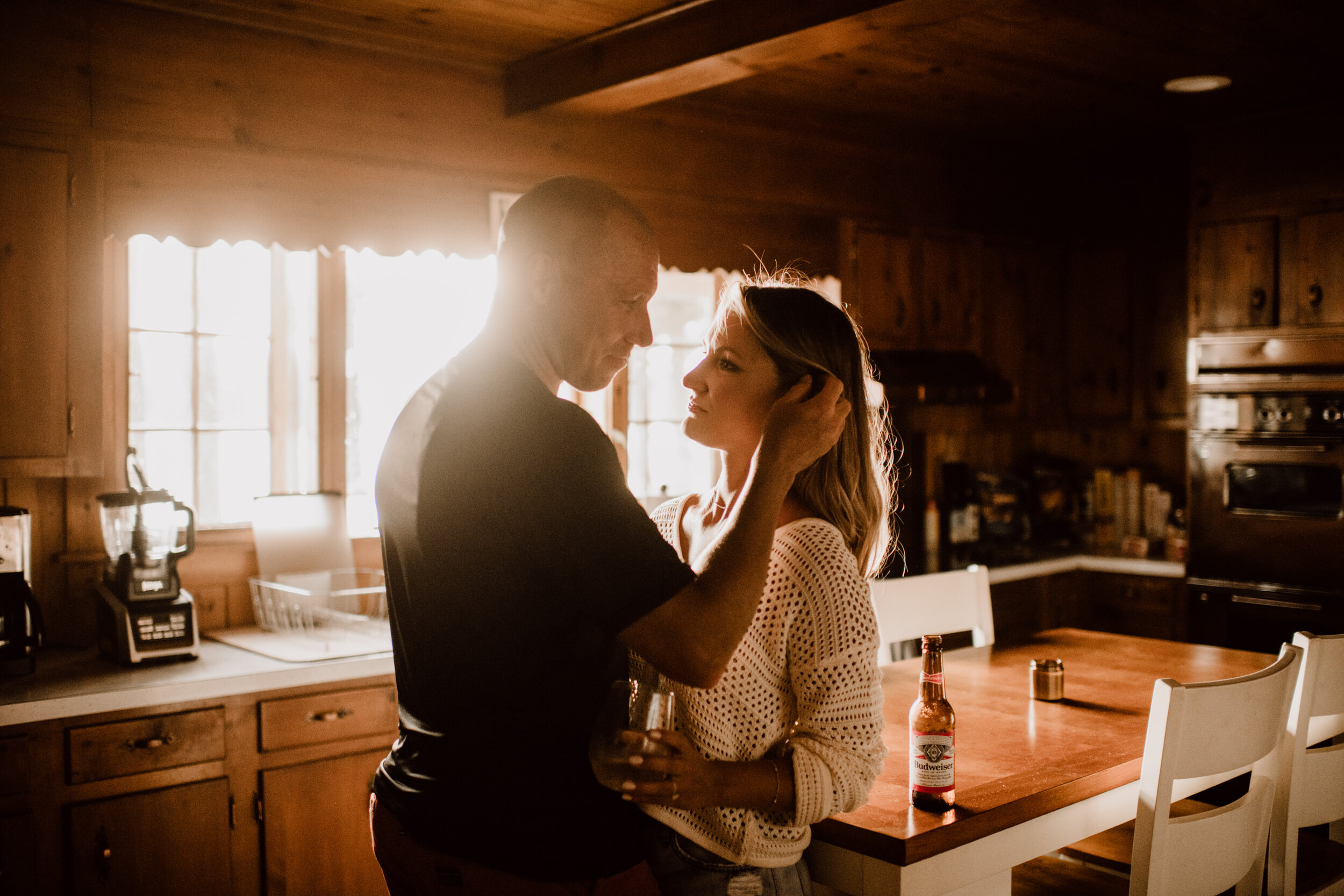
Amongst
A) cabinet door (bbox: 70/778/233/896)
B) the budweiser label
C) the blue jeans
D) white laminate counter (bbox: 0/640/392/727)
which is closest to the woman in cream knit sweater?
the blue jeans

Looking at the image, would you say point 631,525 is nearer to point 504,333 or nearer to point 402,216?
point 504,333

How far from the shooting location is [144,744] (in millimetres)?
2439

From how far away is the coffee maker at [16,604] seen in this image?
8.16 ft

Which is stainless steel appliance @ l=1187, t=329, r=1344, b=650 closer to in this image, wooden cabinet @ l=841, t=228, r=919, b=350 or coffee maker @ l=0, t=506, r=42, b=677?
wooden cabinet @ l=841, t=228, r=919, b=350

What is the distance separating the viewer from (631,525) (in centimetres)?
110

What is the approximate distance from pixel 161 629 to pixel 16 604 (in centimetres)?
31

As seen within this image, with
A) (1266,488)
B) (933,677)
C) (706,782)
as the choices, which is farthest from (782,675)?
(1266,488)

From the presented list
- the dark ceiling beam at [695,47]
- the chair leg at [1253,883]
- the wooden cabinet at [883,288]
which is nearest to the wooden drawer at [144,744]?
the dark ceiling beam at [695,47]

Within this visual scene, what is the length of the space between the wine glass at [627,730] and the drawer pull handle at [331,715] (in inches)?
65.9

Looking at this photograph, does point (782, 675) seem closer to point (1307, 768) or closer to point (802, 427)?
point (802, 427)

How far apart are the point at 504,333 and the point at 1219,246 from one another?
3798mm

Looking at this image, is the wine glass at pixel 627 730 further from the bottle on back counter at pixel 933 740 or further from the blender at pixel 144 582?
the blender at pixel 144 582

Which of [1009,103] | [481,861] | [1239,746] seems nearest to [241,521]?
[481,861]

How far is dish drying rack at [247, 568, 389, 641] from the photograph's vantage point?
300cm
